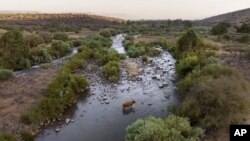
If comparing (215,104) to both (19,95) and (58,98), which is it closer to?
(58,98)

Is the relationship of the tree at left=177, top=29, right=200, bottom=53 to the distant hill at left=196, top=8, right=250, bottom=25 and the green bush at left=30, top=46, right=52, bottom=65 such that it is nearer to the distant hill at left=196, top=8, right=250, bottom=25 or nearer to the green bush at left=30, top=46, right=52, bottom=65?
the green bush at left=30, top=46, right=52, bottom=65

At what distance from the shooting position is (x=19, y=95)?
2031 centimetres

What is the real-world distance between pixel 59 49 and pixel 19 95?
690 inches

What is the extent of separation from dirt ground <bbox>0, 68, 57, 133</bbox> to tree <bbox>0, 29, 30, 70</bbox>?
187cm

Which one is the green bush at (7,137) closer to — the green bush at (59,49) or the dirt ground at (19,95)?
the dirt ground at (19,95)

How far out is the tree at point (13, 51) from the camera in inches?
1102

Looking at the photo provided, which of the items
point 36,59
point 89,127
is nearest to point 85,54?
point 36,59

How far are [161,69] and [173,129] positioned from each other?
51.6 ft

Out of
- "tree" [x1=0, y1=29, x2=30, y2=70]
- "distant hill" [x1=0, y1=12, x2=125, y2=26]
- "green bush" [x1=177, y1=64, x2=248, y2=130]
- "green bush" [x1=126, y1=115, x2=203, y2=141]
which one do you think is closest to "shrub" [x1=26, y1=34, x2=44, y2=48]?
"tree" [x1=0, y1=29, x2=30, y2=70]

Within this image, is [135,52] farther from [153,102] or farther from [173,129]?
[173,129]

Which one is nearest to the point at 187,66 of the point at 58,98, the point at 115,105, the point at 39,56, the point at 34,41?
the point at 115,105

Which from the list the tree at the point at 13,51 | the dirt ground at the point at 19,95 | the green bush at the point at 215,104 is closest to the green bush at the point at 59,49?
the tree at the point at 13,51

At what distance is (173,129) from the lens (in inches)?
533

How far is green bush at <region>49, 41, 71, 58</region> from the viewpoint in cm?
3573
